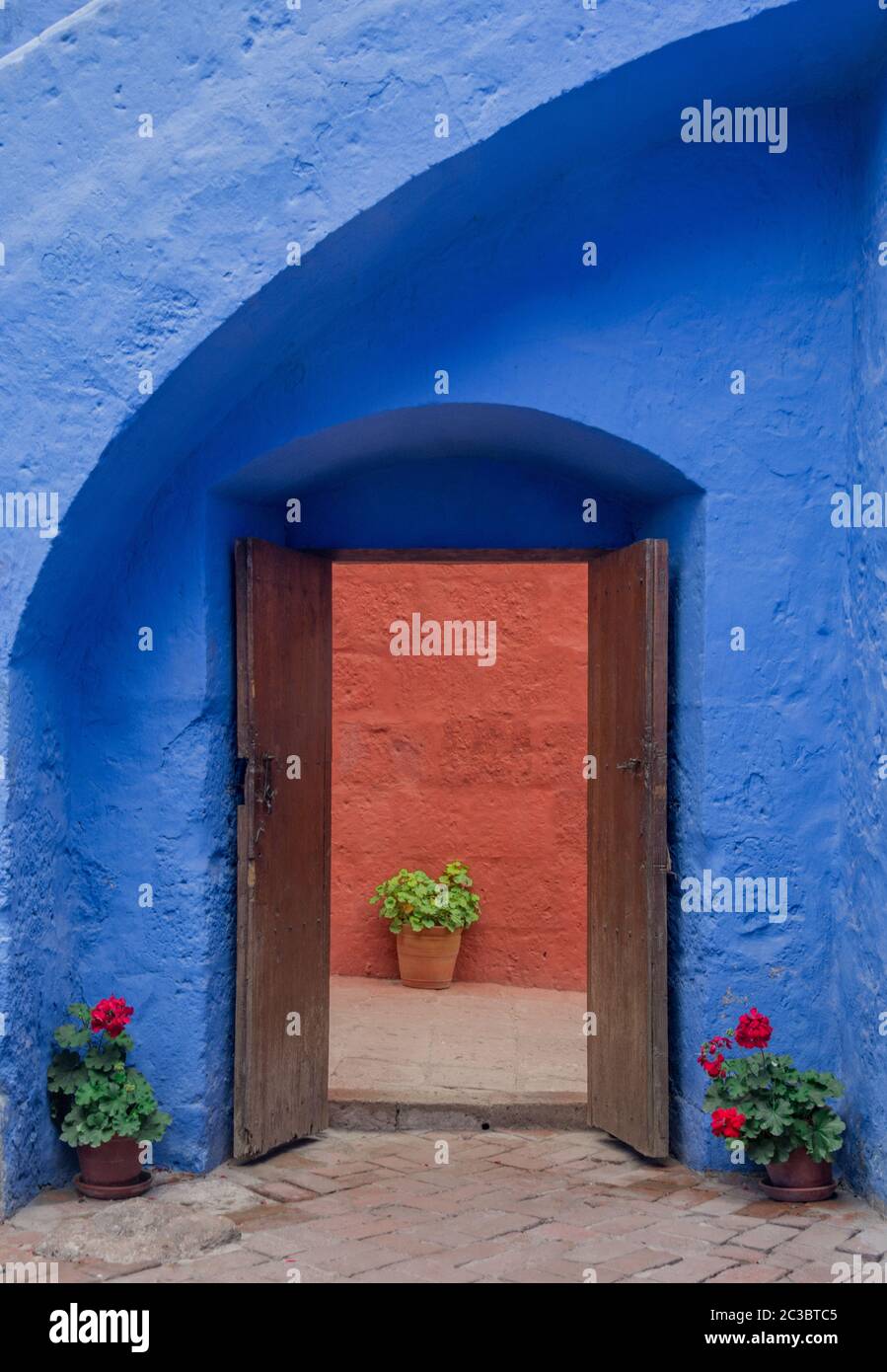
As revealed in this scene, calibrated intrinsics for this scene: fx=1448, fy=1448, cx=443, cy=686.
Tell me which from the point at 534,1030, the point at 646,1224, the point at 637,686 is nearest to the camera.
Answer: the point at 646,1224

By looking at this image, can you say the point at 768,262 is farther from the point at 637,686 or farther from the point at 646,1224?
the point at 646,1224

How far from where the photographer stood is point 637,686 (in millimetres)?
5453

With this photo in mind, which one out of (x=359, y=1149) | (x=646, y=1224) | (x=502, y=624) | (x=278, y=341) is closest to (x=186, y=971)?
(x=359, y=1149)

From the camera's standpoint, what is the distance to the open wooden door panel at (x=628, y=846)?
5352 mm

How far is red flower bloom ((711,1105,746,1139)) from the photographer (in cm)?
482

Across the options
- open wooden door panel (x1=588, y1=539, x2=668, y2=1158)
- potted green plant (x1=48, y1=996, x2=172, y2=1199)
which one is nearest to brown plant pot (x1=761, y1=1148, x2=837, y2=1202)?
open wooden door panel (x1=588, y1=539, x2=668, y2=1158)

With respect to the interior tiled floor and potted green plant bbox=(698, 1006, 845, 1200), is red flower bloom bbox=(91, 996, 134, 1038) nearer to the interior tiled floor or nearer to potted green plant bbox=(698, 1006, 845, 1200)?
the interior tiled floor

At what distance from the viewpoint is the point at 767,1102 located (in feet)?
16.2

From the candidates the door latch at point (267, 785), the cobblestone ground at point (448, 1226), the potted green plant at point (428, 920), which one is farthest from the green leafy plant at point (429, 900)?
the door latch at point (267, 785)

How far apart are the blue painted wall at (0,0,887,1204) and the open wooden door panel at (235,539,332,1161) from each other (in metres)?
0.09

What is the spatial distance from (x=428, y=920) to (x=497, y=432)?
3883mm

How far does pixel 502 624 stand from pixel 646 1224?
15.9 feet

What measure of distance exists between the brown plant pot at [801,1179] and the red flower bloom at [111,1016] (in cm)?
227

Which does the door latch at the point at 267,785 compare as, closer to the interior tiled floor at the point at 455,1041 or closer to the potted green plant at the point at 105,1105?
the potted green plant at the point at 105,1105
